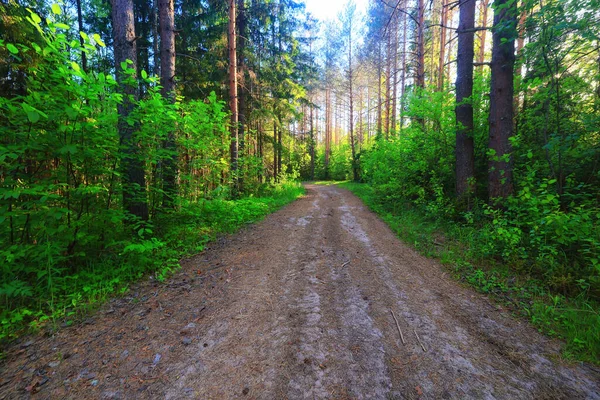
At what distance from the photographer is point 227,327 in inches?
101

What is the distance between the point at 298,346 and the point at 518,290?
129 inches

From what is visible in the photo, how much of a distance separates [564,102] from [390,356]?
Answer: 5.76m

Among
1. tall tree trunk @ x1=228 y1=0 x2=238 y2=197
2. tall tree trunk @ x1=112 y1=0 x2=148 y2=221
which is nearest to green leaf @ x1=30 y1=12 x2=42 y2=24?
tall tree trunk @ x1=112 y1=0 x2=148 y2=221

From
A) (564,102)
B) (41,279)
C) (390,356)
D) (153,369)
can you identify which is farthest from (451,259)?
(41,279)

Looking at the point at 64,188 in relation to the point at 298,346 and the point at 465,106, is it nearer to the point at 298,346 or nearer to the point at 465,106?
the point at 298,346

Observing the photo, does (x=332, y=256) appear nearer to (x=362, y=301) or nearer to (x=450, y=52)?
(x=362, y=301)

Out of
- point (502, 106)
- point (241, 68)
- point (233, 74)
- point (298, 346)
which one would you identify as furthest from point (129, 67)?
point (502, 106)

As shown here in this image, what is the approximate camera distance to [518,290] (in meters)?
3.29

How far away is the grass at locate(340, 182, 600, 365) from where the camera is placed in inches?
92.5

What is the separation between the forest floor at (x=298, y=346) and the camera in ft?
6.05

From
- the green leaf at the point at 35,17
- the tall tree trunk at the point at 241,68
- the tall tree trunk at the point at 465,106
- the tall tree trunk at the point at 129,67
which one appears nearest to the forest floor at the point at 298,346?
the tall tree trunk at the point at 129,67

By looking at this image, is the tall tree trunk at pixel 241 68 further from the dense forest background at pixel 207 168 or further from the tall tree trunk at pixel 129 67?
the tall tree trunk at pixel 129 67

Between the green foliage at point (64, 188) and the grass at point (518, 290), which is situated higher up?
the green foliage at point (64, 188)

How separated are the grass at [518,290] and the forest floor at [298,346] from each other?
0.69 ft
